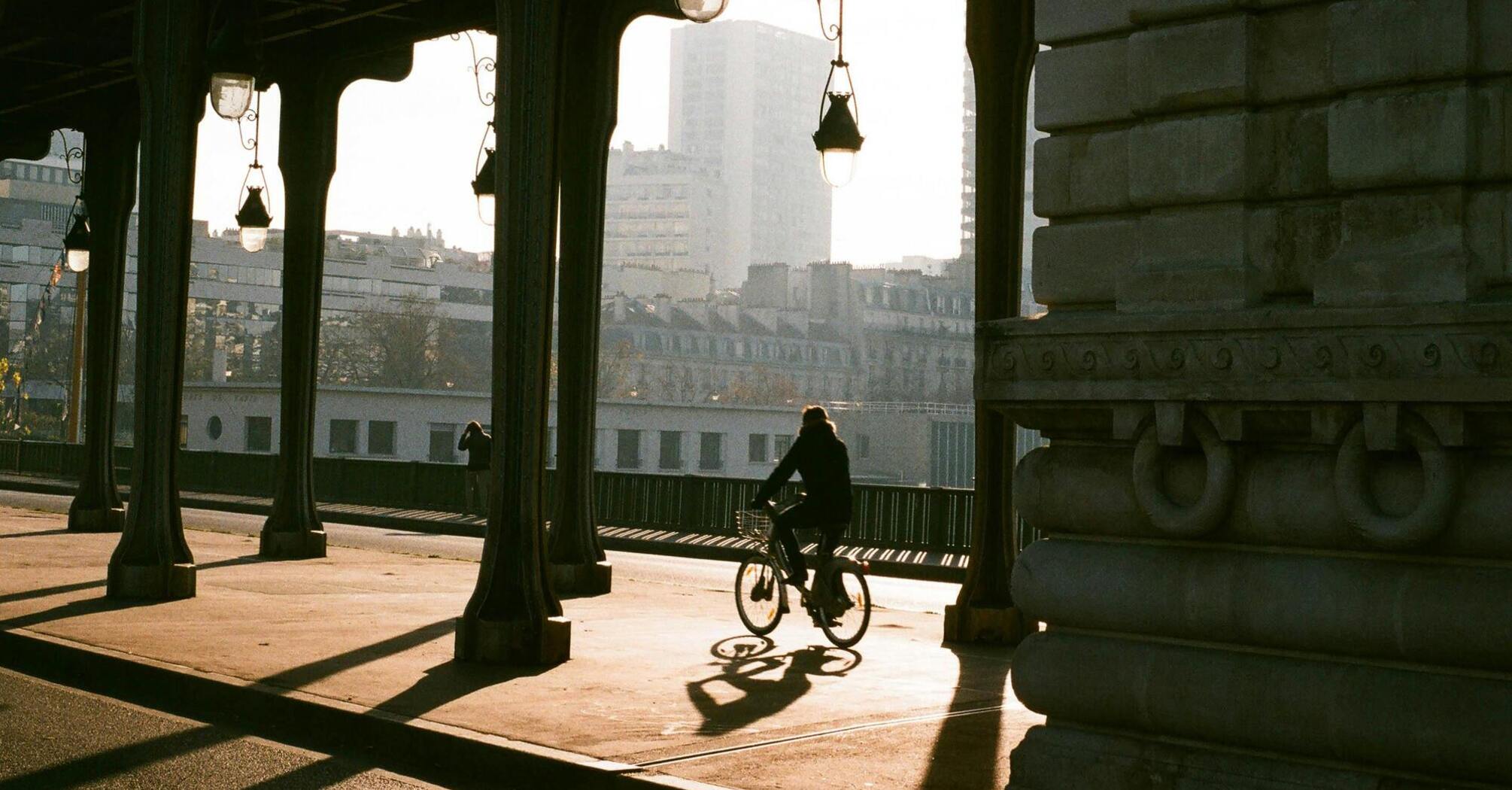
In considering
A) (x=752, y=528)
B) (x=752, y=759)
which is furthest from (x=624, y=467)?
(x=752, y=759)

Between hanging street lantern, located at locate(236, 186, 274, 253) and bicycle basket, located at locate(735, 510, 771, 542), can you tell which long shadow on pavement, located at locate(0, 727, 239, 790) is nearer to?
bicycle basket, located at locate(735, 510, 771, 542)

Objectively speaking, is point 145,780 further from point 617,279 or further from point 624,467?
point 617,279

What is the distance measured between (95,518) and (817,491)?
46.4 feet

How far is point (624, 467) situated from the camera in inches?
3492

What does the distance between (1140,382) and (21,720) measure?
6242 millimetres

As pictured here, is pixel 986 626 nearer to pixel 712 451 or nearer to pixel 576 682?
pixel 576 682

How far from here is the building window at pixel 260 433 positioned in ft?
236

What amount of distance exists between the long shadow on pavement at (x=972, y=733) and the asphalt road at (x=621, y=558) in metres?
5.94

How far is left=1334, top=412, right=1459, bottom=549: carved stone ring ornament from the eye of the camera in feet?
19.4

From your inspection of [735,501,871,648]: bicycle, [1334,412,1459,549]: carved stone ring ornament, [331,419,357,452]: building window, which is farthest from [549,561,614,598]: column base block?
[331,419,357,452]: building window

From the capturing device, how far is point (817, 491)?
45.7ft

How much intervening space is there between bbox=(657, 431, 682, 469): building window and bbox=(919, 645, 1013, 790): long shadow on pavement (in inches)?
2896

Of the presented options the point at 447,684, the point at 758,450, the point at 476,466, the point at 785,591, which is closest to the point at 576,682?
the point at 447,684

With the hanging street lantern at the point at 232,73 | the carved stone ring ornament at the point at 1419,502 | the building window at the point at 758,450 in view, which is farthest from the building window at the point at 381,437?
the carved stone ring ornament at the point at 1419,502
